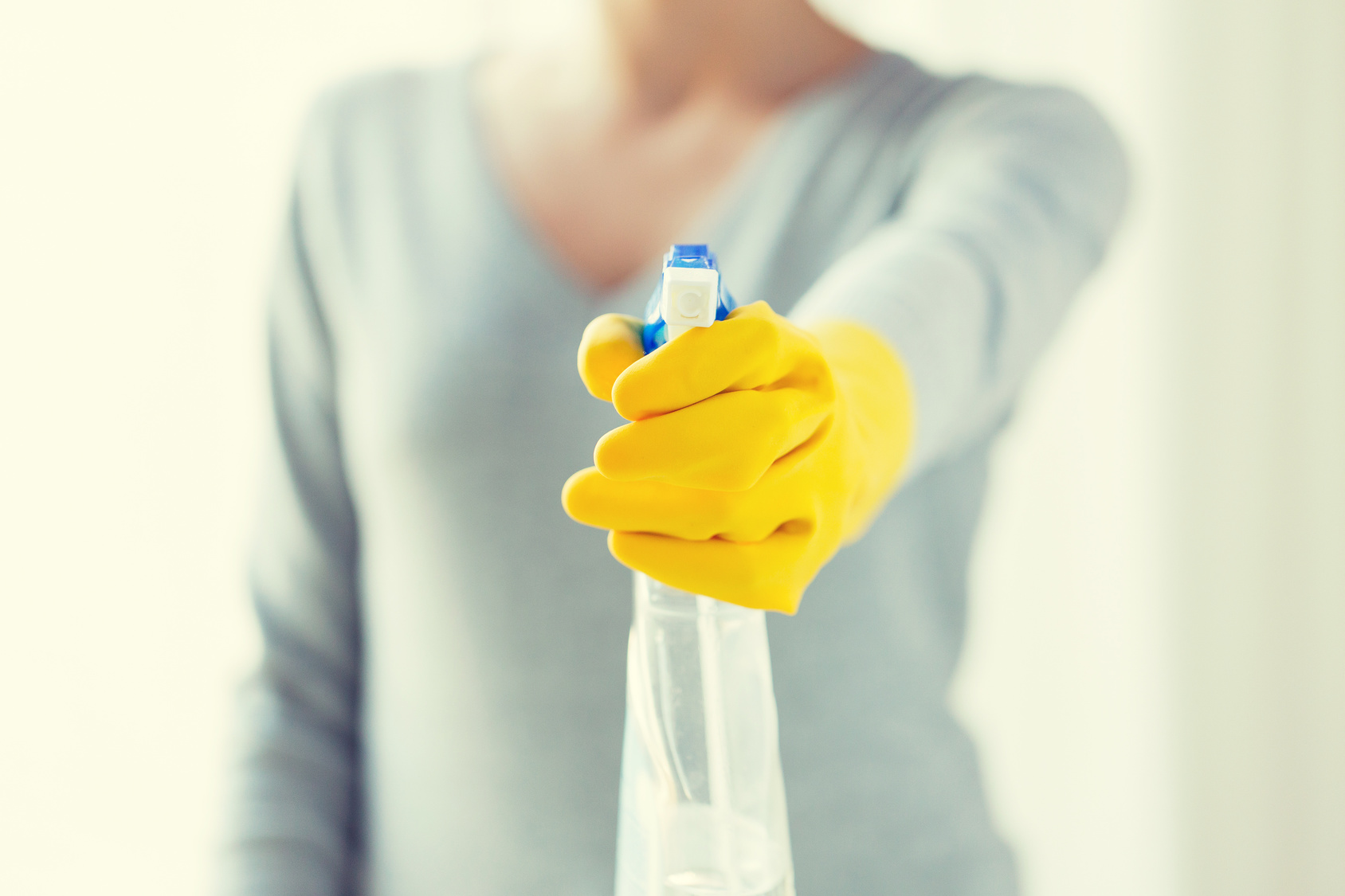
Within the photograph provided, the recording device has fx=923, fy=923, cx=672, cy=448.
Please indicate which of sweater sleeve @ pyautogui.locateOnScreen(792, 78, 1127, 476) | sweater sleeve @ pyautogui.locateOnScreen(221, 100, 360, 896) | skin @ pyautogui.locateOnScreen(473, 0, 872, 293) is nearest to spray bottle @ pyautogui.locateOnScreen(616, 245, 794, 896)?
sweater sleeve @ pyautogui.locateOnScreen(792, 78, 1127, 476)

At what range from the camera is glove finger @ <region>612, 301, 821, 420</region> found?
0.89ft

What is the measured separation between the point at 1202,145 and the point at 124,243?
112cm

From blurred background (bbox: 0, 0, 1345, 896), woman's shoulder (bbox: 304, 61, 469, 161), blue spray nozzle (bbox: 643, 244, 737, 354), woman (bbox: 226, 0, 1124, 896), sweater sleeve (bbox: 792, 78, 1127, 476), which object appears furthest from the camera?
blurred background (bbox: 0, 0, 1345, 896)

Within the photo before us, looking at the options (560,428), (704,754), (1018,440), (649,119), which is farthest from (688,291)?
(1018,440)

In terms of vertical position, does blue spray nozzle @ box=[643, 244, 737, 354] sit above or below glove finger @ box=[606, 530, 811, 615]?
above

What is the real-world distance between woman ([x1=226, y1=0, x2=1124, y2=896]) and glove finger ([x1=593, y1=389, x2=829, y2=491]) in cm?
20

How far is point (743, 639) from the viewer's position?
331 millimetres

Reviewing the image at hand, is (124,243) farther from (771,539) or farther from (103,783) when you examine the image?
(771,539)

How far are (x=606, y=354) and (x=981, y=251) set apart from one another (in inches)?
10.2

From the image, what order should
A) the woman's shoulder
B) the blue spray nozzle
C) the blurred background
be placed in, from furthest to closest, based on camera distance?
1. the blurred background
2. the woman's shoulder
3. the blue spray nozzle

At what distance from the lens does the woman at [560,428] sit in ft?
1.87

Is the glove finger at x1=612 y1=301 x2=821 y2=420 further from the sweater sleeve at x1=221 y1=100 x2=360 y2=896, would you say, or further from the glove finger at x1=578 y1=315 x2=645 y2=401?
the sweater sleeve at x1=221 y1=100 x2=360 y2=896

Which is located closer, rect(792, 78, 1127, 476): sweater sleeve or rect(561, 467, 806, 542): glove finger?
rect(561, 467, 806, 542): glove finger

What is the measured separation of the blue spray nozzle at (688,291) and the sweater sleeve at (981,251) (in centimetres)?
15
